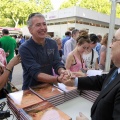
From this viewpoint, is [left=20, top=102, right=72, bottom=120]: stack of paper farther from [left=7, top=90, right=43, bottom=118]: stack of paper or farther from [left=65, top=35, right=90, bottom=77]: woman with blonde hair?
[left=65, top=35, right=90, bottom=77]: woman with blonde hair

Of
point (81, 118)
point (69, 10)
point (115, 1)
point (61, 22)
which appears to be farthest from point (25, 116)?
point (61, 22)

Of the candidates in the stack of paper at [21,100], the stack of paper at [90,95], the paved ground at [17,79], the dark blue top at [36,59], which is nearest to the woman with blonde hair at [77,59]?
the dark blue top at [36,59]

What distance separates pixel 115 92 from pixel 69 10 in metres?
17.9

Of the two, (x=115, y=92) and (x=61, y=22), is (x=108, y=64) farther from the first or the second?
(x=61, y=22)

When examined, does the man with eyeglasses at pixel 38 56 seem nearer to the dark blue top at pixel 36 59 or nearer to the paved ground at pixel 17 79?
the dark blue top at pixel 36 59

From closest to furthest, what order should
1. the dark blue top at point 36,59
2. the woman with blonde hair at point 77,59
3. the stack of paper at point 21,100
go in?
the stack of paper at point 21,100 < the dark blue top at point 36,59 < the woman with blonde hair at point 77,59

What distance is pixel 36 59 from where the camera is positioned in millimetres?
1950

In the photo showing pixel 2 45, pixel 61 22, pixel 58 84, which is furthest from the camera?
pixel 61 22

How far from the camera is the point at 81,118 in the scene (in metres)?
1.21

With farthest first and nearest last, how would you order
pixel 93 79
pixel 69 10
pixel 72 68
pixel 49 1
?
1. pixel 49 1
2. pixel 69 10
3. pixel 72 68
4. pixel 93 79

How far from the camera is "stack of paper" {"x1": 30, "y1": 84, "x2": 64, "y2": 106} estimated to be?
160 centimetres

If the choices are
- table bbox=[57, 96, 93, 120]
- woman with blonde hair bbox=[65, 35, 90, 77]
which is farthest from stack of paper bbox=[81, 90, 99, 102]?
woman with blonde hair bbox=[65, 35, 90, 77]

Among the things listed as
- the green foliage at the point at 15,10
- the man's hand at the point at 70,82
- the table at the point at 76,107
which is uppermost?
the green foliage at the point at 15,10

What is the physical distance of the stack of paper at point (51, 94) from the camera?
1604mm
